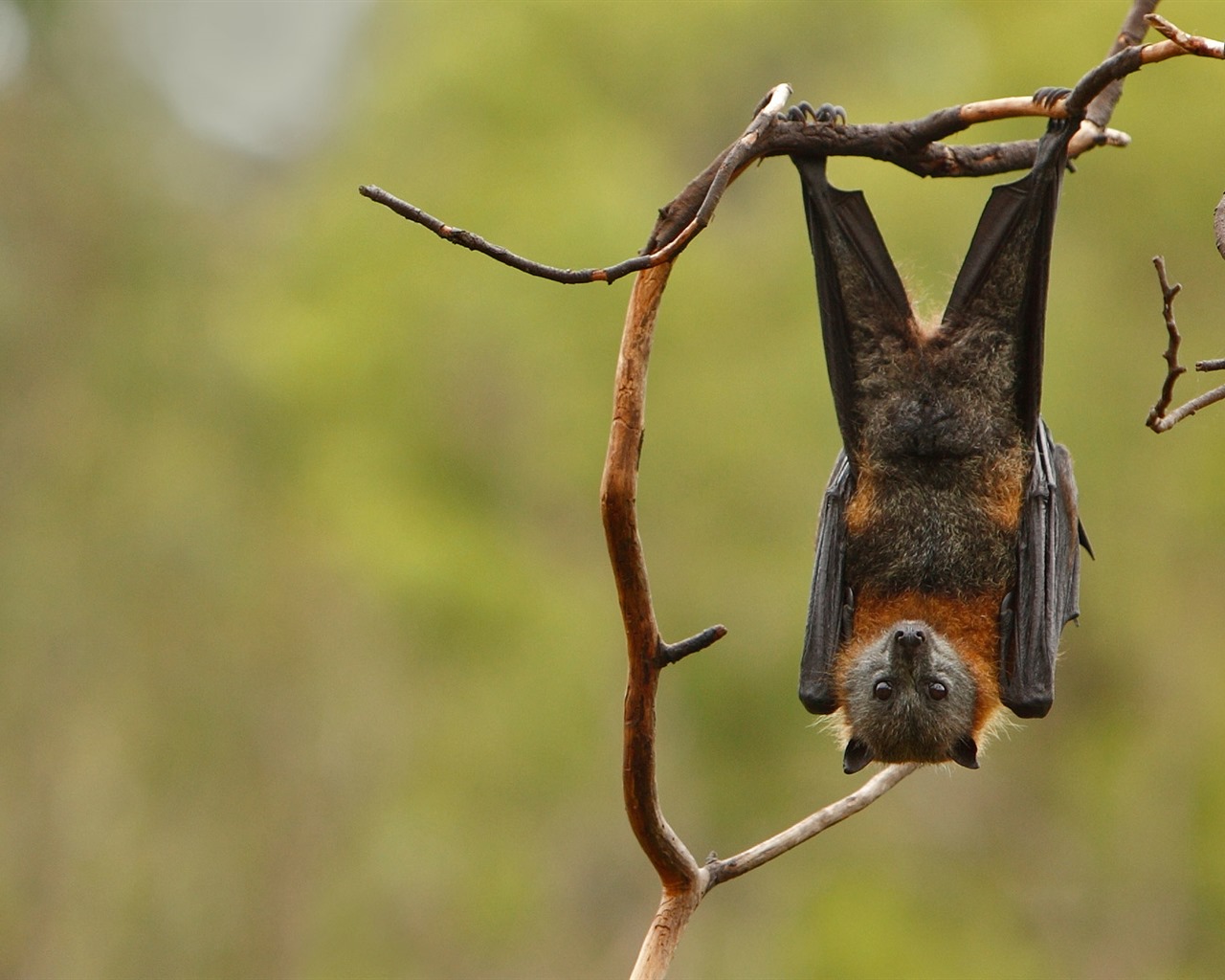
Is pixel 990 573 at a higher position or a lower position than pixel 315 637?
lower

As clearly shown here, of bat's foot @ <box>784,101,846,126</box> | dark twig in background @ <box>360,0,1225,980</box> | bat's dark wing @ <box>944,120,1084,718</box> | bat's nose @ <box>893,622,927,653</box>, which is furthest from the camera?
bat's nose @ <box>893,622,927,653</box>

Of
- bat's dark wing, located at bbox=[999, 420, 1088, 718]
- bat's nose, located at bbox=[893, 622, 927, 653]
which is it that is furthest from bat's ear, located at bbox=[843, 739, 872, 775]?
bat's dark wing, located at bbox=[999, 420, 1088, 718]

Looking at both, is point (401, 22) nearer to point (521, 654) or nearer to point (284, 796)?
point (521, 654)

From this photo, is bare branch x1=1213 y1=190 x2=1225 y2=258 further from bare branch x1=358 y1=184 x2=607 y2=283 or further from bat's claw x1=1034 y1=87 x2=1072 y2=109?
bare branch x1=358 y1=184 x2=607 y2=283

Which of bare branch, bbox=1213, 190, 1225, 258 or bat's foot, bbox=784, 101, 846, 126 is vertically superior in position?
bat's foot, bbox=784, 101, 846, 126

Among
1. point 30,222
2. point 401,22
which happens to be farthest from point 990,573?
point 401,22
